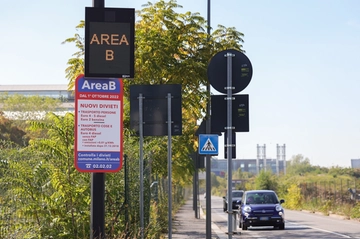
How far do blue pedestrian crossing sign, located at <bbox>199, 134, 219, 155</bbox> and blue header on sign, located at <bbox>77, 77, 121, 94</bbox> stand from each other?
10.4m

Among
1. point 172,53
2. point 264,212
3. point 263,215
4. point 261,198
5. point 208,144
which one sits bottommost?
point 263,215

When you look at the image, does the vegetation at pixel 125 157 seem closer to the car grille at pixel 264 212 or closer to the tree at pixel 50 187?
the tree at pixel 50 187

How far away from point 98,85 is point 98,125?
507mm

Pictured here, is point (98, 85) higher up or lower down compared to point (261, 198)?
higher up

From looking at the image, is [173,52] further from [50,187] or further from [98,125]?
[98,125]

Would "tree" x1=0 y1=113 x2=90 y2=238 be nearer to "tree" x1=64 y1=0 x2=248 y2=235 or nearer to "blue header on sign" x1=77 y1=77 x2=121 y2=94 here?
"blue header on sign" x1=77 y1=77 x2=121 y2=94

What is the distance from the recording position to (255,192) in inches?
1255

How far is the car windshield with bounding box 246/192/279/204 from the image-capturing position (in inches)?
1217

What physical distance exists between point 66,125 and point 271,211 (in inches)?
724

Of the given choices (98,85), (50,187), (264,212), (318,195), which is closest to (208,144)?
(50,187)

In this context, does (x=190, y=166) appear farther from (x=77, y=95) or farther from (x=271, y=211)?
(x=77, y=95)

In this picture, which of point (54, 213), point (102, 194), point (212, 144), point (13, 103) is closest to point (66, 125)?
point (54, 213)

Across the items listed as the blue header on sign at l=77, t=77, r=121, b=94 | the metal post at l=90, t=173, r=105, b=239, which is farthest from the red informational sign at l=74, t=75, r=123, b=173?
the metal post at l=90, t=173, r=105, b=239

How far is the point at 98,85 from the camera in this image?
9.28 m
